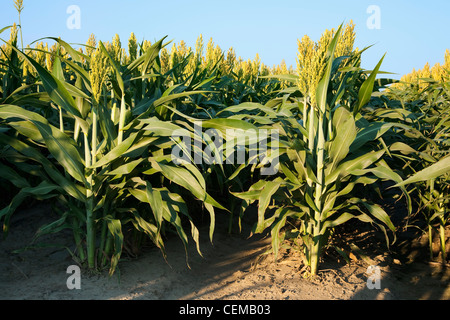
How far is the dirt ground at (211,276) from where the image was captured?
241cm

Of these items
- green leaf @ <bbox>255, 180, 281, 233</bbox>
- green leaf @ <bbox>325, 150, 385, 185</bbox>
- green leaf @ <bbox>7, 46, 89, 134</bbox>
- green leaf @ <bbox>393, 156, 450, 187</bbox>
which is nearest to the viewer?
green leaf @ <bbox>393, 156, 450, 187</bbox>

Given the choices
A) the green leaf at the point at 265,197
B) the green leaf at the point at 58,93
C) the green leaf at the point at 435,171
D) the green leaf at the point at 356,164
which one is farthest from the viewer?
the green leaf at the point at 356,164

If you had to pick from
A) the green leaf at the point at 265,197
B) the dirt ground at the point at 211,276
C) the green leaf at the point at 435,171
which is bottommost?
the dirt ground at the point at 211,276

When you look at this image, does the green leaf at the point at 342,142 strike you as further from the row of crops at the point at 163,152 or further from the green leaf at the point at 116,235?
the green leaf at the point at 116,235

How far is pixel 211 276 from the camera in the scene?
2807 millimetres

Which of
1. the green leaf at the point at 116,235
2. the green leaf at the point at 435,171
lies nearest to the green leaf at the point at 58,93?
the green leaf at the point at 116,235

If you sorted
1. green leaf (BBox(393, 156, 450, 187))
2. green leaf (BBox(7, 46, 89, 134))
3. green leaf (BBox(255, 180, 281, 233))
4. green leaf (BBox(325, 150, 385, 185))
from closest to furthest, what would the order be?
green leaf (BBox(393, 156, 450, 187)), green leaf (BBox(7, 46, 89, 134)), green leaf (BBox(255, 180, 281, 233)), green leaf (BBox(325, 150, 385, 185))

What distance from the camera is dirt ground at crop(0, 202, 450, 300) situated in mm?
2412

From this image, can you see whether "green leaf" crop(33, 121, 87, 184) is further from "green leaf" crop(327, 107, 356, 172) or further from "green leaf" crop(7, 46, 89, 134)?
"green leaf" crop(327, 107, 356, 172)

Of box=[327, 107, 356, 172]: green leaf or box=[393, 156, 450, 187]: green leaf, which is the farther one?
box=[327, 107, 356, 172]: green leaf

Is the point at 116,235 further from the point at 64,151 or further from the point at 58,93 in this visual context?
the point at 58,93

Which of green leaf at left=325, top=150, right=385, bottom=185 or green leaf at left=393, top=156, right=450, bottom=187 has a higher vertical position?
green leaf at left=393, top=156, right=450, bottom=187

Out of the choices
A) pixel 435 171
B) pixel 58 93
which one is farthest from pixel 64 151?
pixel 435 171

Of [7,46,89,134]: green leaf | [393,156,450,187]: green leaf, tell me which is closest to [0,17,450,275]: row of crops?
[7,46,89,134]: green leaf
